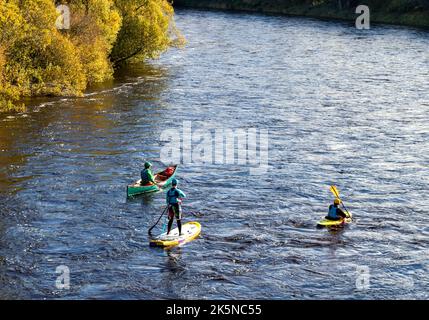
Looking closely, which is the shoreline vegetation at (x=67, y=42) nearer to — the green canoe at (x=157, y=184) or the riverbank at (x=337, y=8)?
the green canoe at (x=157, y=184)

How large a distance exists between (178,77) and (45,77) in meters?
15.8

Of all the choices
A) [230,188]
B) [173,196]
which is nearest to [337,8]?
[230,188]

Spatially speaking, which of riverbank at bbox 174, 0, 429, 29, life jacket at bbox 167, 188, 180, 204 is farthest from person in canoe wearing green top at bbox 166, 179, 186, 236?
riverbank at bbox 174, 0, 429, 29

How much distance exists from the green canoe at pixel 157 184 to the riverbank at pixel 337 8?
3137 inches

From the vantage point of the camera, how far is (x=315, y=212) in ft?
119

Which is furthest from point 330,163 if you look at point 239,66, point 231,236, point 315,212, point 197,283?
point 239,66

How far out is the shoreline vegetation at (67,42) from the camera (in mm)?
53156

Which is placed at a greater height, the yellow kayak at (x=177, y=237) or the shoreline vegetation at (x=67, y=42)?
the shoreline vegetation at (x=67, y=42)

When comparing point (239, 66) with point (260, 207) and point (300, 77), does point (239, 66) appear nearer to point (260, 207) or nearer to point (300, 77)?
point (300, 77)

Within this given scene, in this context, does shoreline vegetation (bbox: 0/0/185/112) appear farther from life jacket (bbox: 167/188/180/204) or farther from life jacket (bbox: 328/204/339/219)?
life jacket (bbox: 328/204/339/219)

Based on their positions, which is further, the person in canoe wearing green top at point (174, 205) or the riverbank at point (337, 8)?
the riverbank at point (337, 8)

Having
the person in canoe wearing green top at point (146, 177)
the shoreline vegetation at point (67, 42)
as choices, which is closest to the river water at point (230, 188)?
the person in canoe wearing green top at point (146, 177)

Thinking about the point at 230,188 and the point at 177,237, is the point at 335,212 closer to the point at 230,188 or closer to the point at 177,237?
the point at 230,188
